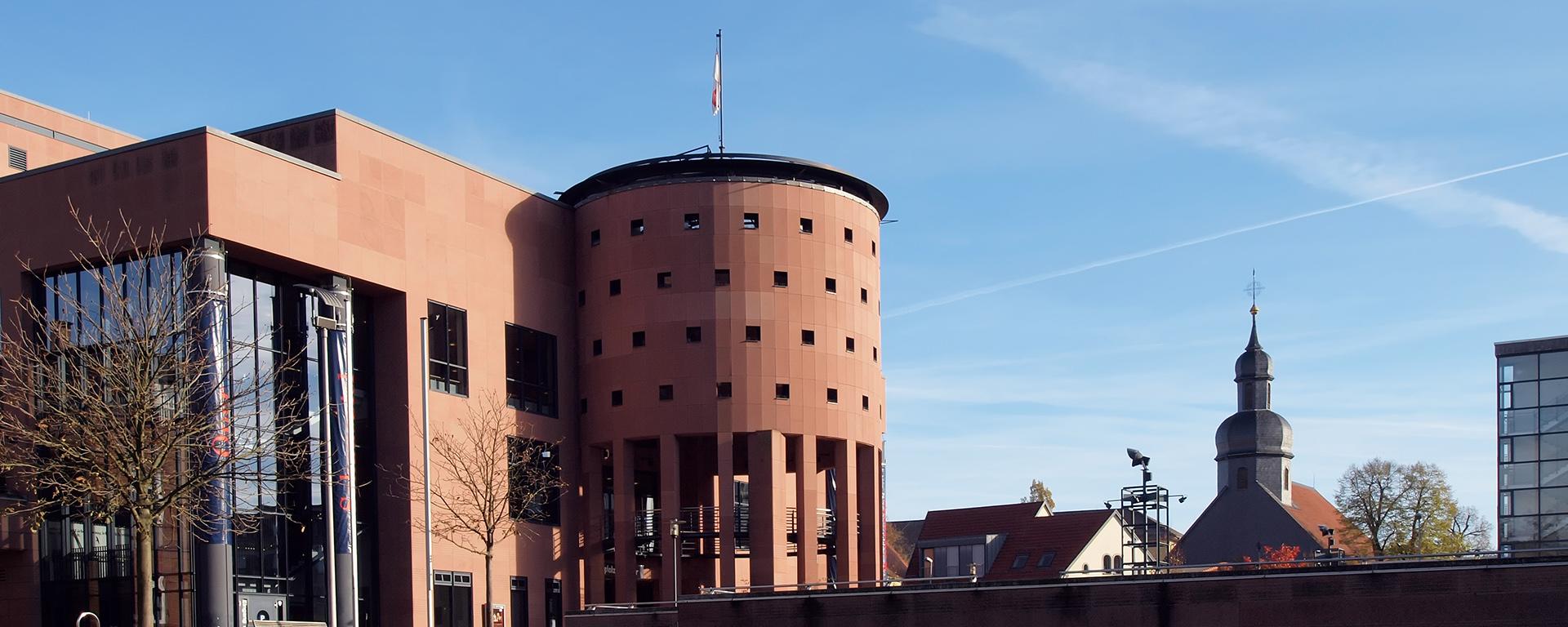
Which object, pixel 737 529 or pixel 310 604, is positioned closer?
pixel 310 604

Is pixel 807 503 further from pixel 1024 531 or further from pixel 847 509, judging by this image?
pixel 1024 531

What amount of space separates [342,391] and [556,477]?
34.3 feet

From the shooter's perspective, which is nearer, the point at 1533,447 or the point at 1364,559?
the point at 1364,559

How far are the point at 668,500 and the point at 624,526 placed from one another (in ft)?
5.75

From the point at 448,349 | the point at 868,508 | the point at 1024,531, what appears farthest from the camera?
the point at 1024,531

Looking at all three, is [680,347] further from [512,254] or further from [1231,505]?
[1231,505]

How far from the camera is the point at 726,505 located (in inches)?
2403

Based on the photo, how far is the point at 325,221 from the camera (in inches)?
2061

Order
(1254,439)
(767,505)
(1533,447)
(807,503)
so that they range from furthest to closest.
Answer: (1254,439) → (1533,447) → (807,503) → (767,505)

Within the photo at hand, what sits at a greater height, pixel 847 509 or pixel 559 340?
pixel 559 340

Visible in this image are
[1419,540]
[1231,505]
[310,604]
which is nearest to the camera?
[310,604]

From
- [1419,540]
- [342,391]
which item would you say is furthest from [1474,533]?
[342,391]

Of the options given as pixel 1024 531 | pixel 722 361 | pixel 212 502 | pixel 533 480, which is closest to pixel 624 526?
pixel 533 480

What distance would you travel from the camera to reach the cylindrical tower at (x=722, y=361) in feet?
200
